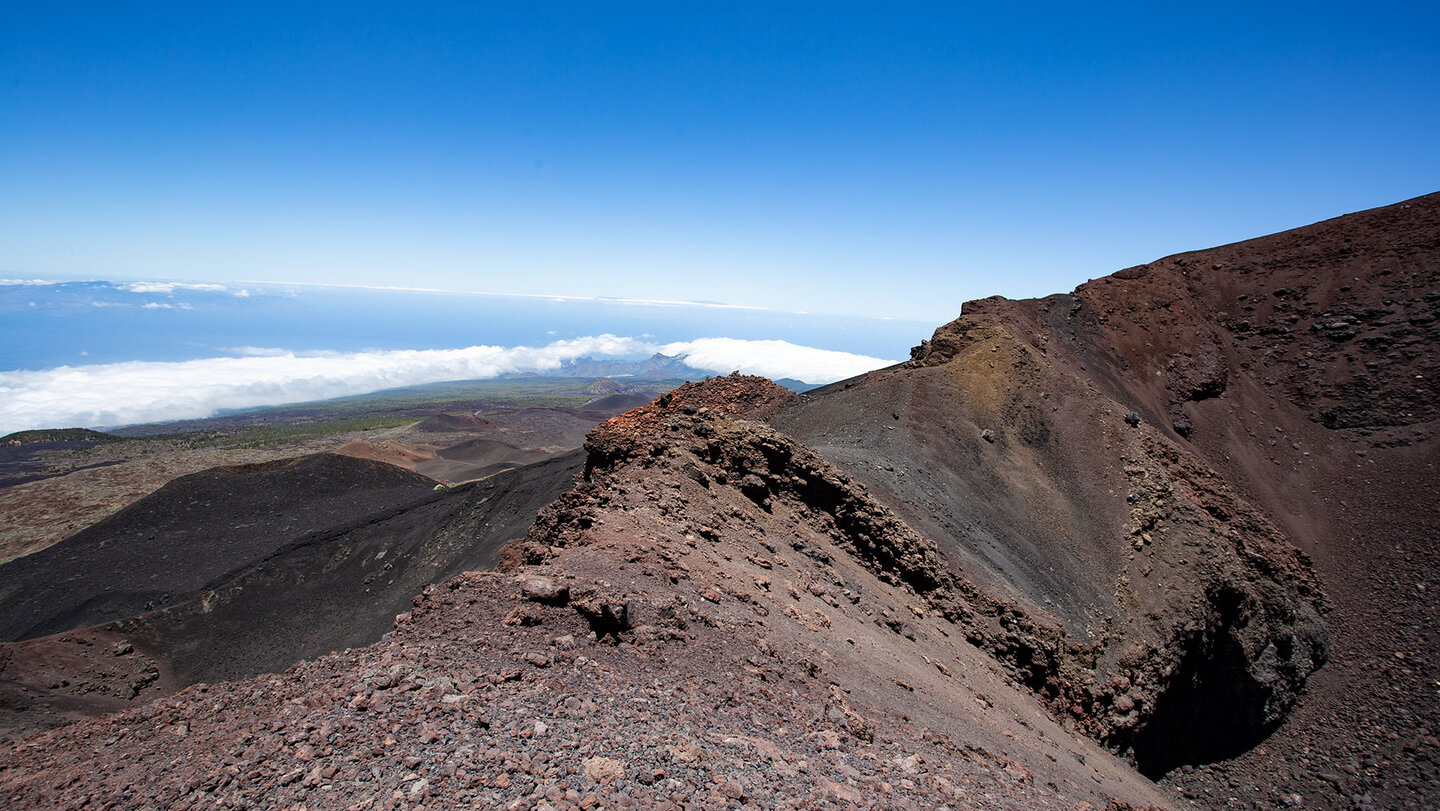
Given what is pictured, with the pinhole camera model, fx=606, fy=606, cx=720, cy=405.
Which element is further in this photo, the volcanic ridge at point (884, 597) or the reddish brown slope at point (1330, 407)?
the reddish brown slope at point (1330, 407)

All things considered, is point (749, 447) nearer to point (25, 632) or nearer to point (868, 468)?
point (868, 468)

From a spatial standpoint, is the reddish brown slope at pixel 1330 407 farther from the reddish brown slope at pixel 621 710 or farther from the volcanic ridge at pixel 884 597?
the reddish brown slope at pixel 621 710

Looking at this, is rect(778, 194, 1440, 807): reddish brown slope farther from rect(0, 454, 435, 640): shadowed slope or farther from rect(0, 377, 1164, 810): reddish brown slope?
rect(0, 454, 435, 640): shadowed slope

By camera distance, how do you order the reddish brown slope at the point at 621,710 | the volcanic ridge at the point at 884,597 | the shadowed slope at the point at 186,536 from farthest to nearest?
the shadowed slope at the point at 186,536 < the volcanic ridge at the point at 884,597 < the reddish brown slope at the point at 621,710

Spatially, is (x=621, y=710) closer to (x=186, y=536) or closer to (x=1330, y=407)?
(x=1330, y=407)

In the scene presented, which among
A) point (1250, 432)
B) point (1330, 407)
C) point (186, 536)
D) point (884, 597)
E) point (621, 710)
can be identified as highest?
point (621, 710)

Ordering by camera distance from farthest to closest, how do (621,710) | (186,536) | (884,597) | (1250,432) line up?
(186,536) → (1250,432) → (884,597) → (621,710)

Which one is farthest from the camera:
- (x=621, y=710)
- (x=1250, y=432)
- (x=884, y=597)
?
(x=1250, y=432)

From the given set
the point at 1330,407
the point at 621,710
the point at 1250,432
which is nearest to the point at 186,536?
the point at 621,710

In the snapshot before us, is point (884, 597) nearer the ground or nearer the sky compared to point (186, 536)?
nearer the sky

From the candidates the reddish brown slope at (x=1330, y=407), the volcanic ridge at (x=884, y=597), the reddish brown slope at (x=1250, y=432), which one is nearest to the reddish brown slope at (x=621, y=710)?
the volcanic ridge at (x=884, y=597)

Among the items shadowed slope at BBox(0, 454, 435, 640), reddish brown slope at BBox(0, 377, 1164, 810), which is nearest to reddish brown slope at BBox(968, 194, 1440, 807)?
reddish brown slope at BBox(0, 377, 1164, 810)
